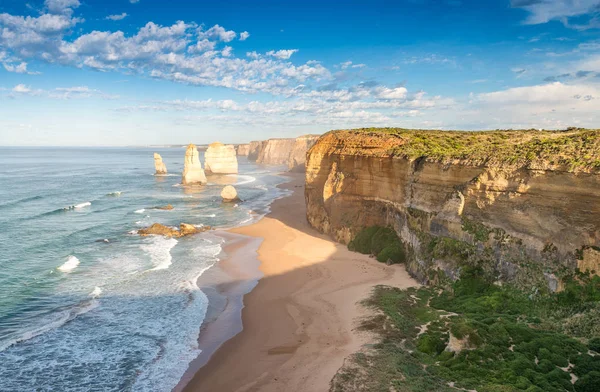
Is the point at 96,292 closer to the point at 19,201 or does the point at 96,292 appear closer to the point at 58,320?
the point at 58,320

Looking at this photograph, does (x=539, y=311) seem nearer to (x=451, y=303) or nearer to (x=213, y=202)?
(x=451, y=303)

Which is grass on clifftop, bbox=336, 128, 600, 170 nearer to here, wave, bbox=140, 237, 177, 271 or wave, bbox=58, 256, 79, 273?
wave, bbox=140, 237, 177, 271

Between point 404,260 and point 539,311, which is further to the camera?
point 404,260

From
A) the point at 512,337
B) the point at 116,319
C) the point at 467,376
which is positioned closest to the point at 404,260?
the point at 512,337

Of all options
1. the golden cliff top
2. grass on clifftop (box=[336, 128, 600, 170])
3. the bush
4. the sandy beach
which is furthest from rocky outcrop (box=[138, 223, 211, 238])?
grass on clifftop (box=[336, 128, 600, 170])

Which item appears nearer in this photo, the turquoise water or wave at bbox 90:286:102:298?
the turquoise water

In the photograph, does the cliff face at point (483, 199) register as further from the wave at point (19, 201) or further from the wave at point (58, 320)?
the wave at point (19, 201)
